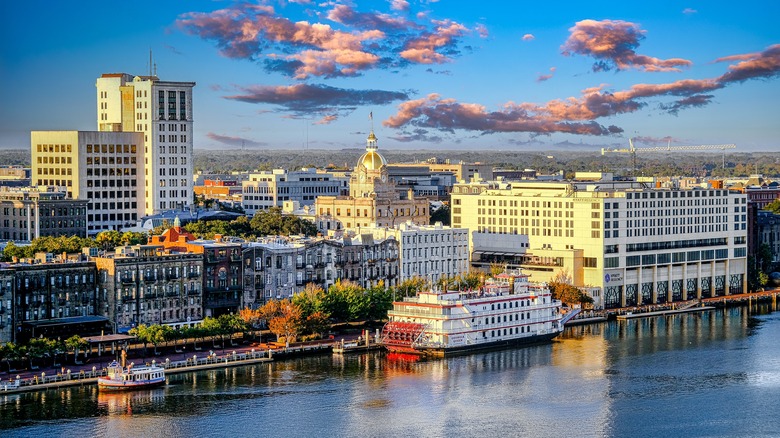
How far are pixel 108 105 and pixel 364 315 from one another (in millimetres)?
A: 66764

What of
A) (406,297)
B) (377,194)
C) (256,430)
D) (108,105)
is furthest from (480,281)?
(108,105)

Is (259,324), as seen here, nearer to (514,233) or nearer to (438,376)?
(438,376)

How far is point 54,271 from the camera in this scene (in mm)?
99188

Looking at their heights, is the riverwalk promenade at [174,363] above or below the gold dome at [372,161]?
below

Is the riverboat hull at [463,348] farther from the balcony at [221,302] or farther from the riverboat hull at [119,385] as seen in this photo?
the riverboat hull at [119,385]

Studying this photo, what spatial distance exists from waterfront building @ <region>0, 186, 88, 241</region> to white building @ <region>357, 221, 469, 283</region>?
3100 centimetres

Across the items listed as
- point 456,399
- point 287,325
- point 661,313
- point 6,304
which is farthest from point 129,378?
point 661,313

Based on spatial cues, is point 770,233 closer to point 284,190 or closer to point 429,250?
point 429,250

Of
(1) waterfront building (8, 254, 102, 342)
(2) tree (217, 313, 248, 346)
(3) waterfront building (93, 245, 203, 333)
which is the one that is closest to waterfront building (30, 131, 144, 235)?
(3) waterfront building (93, 245, 203, 333)

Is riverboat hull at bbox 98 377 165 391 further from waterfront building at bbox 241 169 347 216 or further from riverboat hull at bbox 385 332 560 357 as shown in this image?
waterfront building at bbox 241 169 347 216

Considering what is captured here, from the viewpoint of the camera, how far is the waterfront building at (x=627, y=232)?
132m

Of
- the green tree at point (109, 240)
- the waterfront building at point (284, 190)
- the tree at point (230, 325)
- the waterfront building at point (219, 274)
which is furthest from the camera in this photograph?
the waterfront building at point (284, 190)

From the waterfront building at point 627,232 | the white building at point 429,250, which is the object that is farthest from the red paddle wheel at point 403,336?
the waterfront building at point 627,232

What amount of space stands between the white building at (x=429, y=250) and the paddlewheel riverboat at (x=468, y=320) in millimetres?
15168
